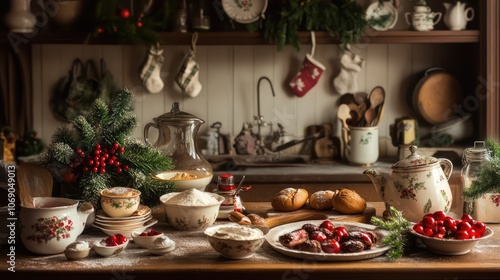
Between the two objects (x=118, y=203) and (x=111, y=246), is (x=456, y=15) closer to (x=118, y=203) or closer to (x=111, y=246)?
(x=118, y=203)

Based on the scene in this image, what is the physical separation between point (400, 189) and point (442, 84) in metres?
2.18

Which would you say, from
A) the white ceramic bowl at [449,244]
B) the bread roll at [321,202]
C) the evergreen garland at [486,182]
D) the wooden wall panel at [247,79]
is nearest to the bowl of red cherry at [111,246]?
the bread roll at [321,202]

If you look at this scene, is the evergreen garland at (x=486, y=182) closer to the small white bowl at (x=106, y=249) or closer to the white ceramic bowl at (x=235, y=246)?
the white ceramic bowl at (x=235, y=246)

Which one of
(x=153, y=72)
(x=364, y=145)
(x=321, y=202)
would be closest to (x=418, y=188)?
(x=321, y=202)

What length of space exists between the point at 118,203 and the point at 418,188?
35.6 inches

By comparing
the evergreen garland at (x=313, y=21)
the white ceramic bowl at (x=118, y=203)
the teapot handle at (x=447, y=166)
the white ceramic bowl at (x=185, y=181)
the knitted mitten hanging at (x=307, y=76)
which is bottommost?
the white ceramic bowl at (x=118, y=203)

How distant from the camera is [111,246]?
6.47 feet

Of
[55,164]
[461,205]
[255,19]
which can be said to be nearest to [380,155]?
[255,19]

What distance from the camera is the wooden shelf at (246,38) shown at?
4.01 m

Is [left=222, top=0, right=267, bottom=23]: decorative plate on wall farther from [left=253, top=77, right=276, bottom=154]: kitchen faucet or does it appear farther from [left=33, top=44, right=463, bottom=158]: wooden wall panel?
[left=253, top=77, right=276, bottom=154]: kitchen faucet

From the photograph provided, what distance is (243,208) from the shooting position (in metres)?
2.44

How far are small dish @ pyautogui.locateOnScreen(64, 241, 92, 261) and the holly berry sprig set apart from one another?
37 centimetres

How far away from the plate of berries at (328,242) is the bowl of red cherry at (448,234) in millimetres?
117

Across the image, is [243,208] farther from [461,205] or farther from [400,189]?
[461,205]
